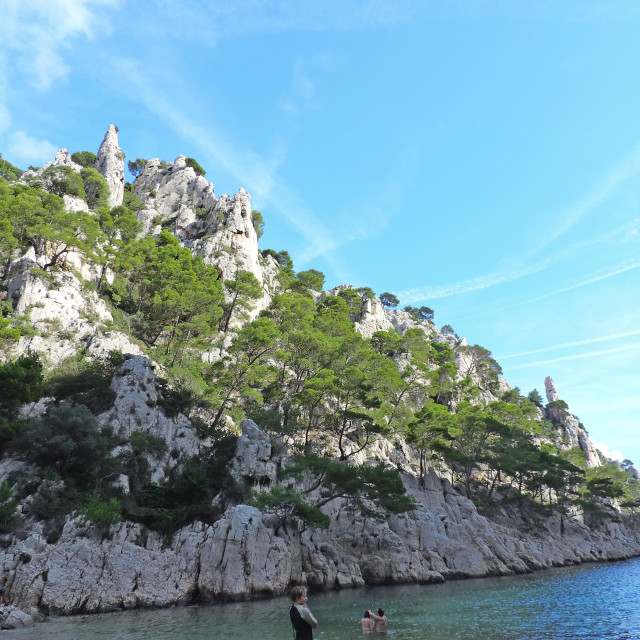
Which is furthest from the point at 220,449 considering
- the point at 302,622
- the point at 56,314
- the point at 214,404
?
the point at 302,622

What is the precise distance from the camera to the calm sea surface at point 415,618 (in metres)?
13.9

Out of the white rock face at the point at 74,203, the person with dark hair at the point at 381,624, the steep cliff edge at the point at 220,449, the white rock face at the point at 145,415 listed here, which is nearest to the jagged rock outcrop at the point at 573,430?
the steep cliff edge at the point at 220,449

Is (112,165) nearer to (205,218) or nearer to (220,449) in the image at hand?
(205,218)

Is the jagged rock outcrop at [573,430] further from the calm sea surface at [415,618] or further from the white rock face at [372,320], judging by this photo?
the calm sea surface at [415,618]

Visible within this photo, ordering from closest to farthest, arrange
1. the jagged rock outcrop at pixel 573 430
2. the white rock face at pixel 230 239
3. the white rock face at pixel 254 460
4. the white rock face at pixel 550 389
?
the white rock face at pixel 254 460 < the white rock face at pixel 230 239 < the jagged rock outcrop at pixel 573 430 < the white rock face at pixel 550 389

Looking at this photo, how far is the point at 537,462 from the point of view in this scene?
1955 inches

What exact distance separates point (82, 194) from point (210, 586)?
198 ft

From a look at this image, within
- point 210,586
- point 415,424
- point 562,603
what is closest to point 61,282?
point 210,586

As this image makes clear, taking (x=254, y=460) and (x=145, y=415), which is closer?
(x=254, y=460)

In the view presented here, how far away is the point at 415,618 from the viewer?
16.8 metres

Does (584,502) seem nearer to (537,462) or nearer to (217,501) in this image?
(537,462)

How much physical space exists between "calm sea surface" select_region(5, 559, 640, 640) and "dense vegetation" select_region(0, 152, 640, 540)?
5.43 meters

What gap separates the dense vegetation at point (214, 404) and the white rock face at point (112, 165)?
3.64 metres

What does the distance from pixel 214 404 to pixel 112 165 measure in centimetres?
6110
